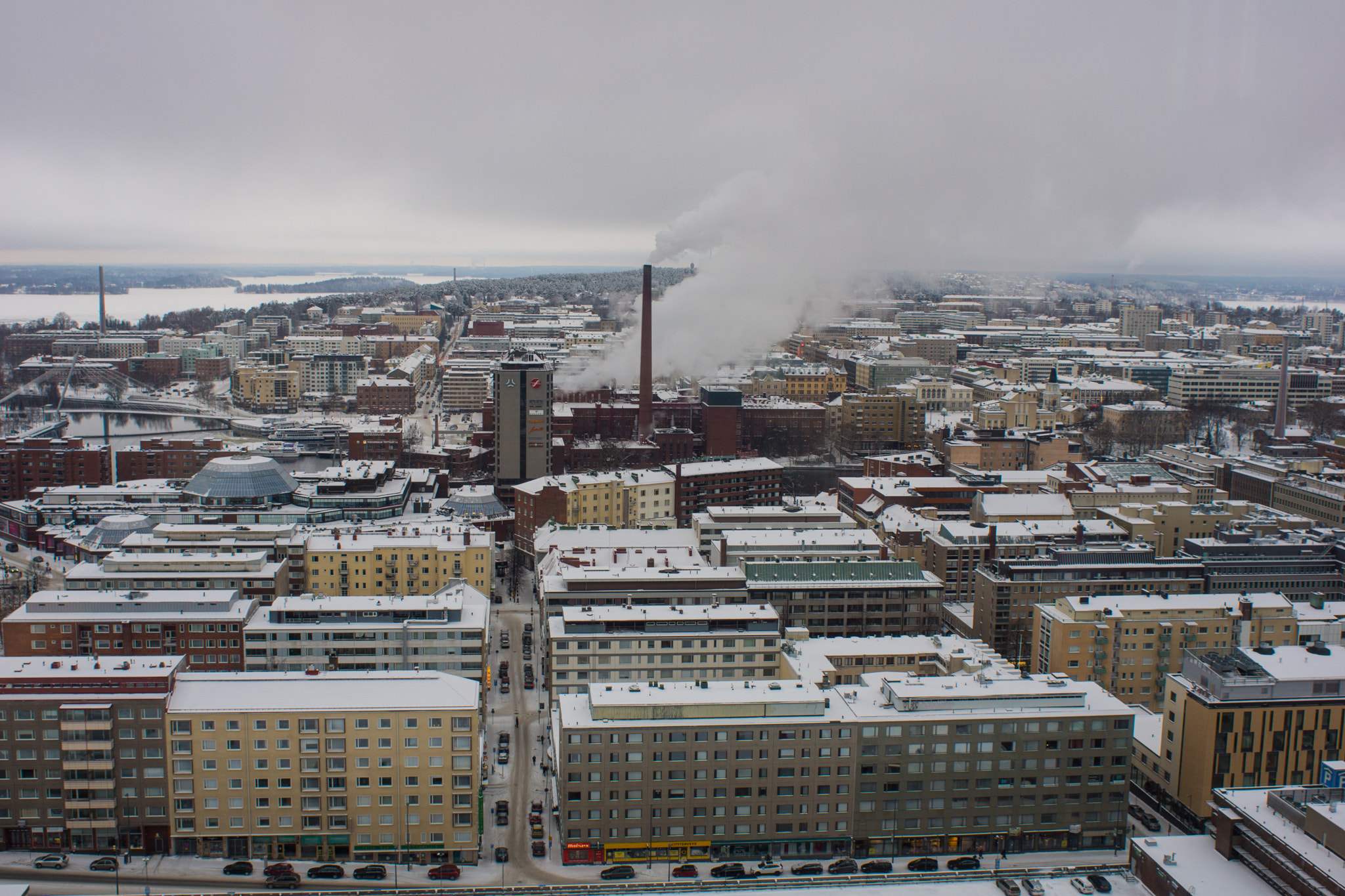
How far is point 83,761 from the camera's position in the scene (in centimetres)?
1819

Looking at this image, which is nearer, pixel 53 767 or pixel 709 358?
pixel 53 767

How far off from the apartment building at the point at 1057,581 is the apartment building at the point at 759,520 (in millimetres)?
5689

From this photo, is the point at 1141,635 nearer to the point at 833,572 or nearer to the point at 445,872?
the point at 833,572

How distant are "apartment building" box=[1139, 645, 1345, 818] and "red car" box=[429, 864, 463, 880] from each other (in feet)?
38.7

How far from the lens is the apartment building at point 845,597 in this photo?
2689cm

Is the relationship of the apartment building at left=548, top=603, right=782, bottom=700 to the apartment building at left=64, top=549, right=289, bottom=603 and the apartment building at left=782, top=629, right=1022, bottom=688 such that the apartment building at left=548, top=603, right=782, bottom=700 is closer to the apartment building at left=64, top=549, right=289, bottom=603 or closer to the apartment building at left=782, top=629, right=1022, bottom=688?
the apartment building at left=782, top=629, right=1022, bottom=688

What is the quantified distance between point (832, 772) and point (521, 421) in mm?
26150

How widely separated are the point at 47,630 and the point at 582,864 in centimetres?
1265

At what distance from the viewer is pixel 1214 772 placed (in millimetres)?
19000

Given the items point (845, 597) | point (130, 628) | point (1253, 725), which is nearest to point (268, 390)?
point (130, 628)

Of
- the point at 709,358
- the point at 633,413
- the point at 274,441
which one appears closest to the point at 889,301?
the point at 709,358

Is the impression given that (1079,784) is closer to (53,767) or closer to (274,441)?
(53,767)

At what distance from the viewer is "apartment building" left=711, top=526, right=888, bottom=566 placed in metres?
29.6

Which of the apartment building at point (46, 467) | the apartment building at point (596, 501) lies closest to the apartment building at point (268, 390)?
→ the apartment building at point (46, 467)
